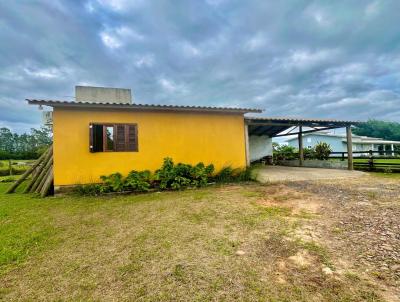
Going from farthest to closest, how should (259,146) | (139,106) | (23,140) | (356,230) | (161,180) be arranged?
1. (23,140)
2. (259,146)
3. (161,180)
4. (139,106)
5. (356,230)

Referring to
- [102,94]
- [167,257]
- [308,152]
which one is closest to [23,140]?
[102,94]

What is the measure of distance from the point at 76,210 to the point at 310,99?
1695 inches

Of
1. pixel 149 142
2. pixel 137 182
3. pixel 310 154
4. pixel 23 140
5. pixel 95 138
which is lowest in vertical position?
pixel 137 182

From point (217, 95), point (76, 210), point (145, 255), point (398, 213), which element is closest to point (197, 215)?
point (145, 255)

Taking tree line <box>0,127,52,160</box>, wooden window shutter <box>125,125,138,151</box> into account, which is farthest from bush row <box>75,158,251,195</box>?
tree line <box>0,127,52,160</box>

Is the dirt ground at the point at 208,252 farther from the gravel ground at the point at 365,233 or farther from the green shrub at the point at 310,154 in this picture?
the green shrub at the point at 310,154

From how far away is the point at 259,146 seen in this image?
16.7 m

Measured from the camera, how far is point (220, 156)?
8.88 m

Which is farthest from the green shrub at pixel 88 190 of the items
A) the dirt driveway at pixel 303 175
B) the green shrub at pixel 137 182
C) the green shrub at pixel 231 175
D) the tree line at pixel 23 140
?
the tree line at pixel 23 140

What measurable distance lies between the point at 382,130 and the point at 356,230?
60.5 meters

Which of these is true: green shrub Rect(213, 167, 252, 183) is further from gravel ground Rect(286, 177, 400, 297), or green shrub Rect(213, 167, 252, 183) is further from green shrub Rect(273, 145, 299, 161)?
green shrub Rect(273, 145, 299, 161)

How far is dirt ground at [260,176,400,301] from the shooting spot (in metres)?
2.24

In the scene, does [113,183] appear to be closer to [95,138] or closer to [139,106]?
[95,138]

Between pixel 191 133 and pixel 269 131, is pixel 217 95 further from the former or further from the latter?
pixel 191 133
